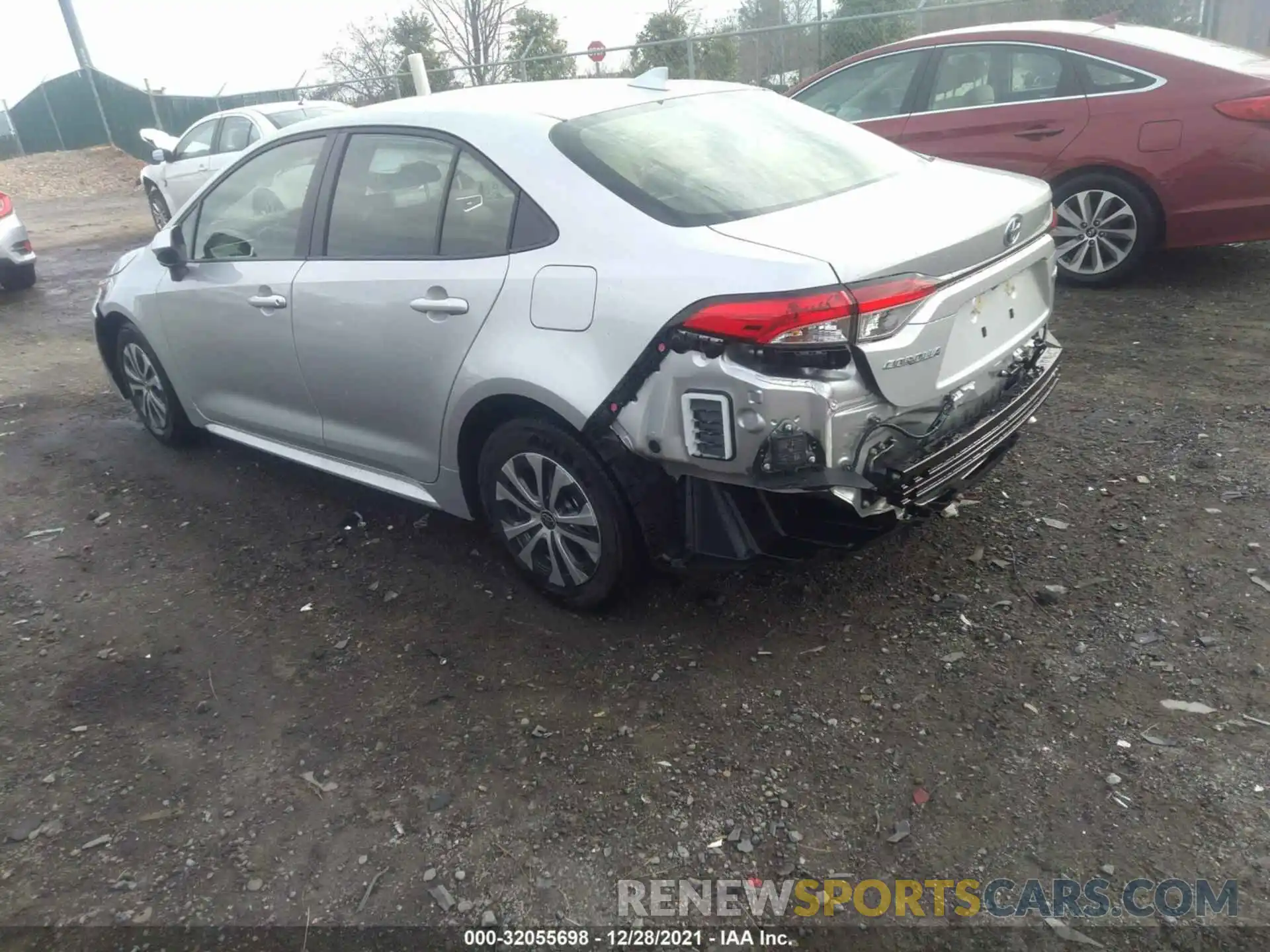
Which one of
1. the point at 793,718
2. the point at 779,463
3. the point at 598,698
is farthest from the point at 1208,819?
the point at 598,698

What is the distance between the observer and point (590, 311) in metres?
2.94

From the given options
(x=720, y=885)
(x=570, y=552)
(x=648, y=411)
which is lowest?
(x=720, y=885)

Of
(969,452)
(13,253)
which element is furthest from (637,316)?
(13,253)

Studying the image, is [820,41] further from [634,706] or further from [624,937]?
[624,937]

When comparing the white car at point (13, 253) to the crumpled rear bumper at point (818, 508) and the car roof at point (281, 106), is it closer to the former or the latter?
the car roof at point (281, 106)

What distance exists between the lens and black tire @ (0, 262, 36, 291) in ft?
32.8

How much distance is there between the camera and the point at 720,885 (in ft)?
7.83

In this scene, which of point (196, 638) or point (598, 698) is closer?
point (598, 698)

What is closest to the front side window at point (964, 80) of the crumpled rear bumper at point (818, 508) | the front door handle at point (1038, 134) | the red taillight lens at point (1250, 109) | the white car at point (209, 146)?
the front door handle at point (1038, 134)

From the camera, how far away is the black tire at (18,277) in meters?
9.99

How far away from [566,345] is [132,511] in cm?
294

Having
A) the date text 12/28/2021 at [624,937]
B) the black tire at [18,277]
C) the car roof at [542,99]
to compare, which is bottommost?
the date text 12/28/2021 at [624,937]

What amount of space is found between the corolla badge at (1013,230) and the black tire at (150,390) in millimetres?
4144

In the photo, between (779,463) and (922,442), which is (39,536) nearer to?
(779,463)
